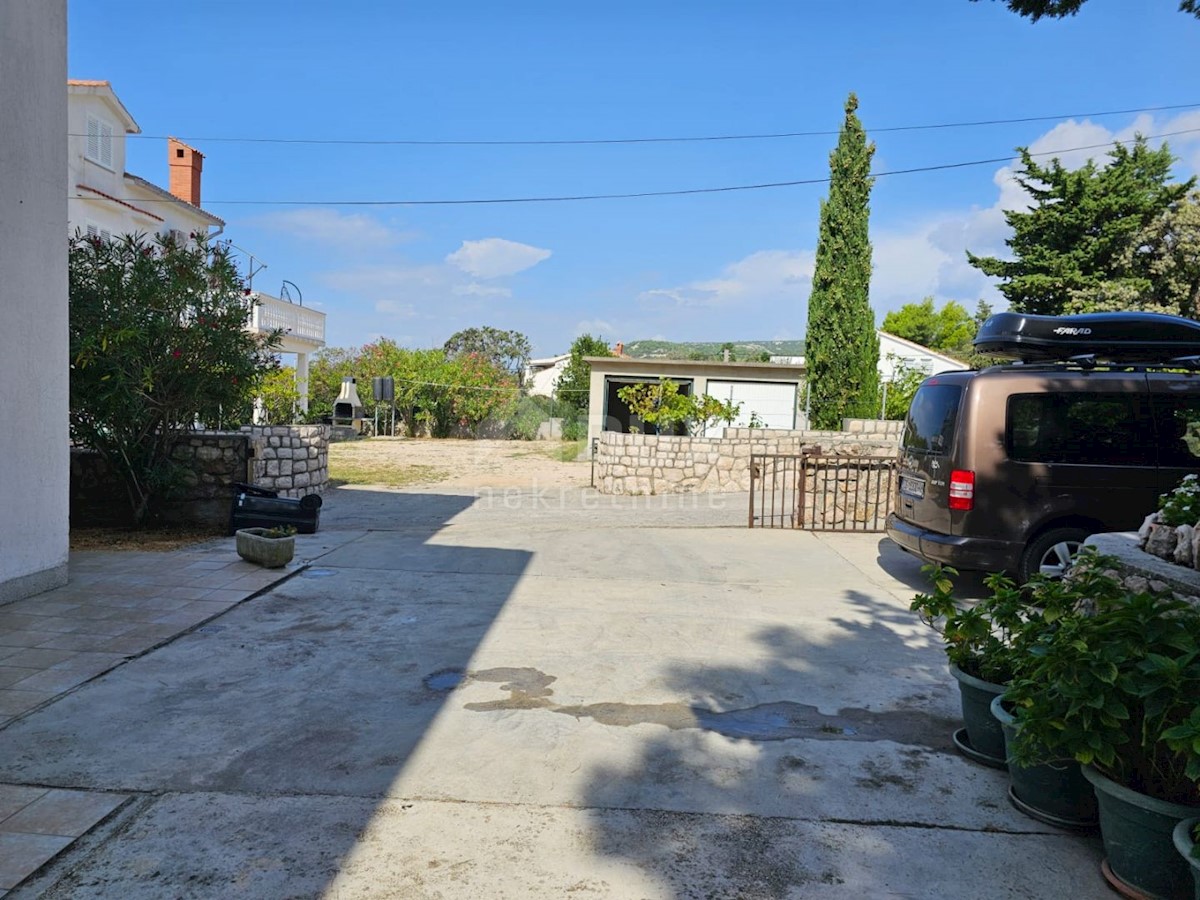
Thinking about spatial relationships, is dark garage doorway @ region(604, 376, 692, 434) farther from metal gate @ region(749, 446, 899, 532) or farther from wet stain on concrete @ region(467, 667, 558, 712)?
wet stain on concrete @ region(467, 667, 558, 712)

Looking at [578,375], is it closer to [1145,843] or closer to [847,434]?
[847,434]

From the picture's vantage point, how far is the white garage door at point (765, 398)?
20.8 metres

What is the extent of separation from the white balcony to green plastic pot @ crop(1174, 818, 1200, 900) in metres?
22.7

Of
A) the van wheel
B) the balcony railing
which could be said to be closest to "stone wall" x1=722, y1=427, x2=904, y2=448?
the van wheel

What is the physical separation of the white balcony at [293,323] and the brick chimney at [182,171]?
4255mm

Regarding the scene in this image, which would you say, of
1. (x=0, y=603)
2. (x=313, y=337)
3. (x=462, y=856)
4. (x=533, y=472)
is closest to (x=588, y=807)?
(x=462, y=856)

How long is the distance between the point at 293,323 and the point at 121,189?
18.3 ft

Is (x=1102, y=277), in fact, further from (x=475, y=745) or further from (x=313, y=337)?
(x=475, y=745)

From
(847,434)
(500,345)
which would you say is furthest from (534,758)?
(500,345)

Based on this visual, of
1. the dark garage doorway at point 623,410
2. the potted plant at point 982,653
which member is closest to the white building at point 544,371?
the dark garage doorway at point 623,410

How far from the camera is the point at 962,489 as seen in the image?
6633mm

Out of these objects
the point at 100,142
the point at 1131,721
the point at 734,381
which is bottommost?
the point at 1131,721

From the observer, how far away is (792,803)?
328 centimetres

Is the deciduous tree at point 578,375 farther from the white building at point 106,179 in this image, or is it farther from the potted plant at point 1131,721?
the potted plant at point 1131,721
